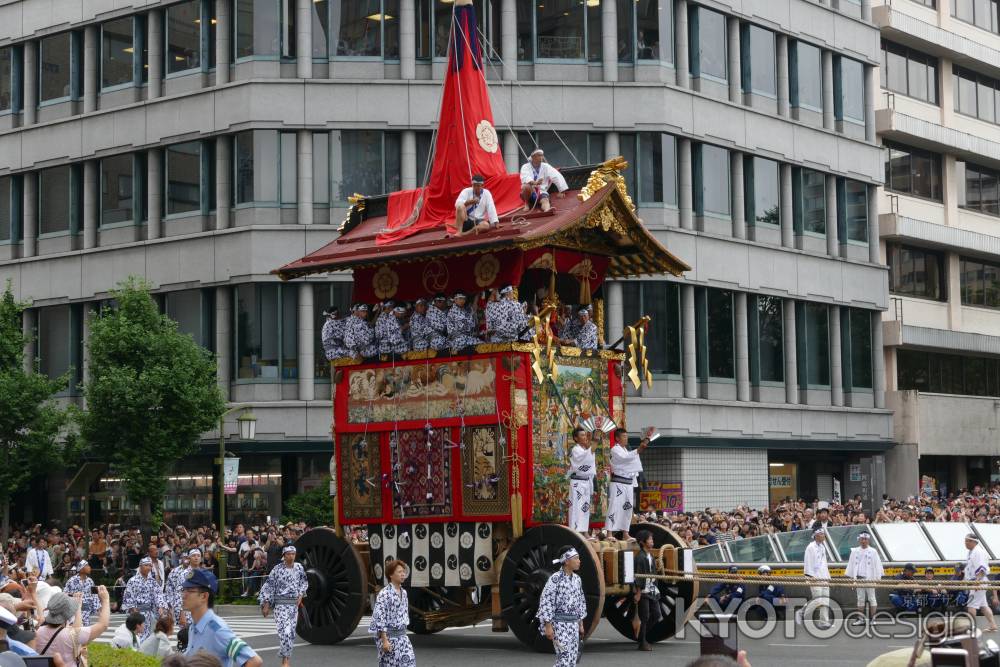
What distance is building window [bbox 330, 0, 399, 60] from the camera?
43375mm

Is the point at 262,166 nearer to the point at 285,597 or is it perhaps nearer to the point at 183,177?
the point at 183,177

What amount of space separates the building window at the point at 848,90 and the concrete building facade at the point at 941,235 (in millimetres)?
2321

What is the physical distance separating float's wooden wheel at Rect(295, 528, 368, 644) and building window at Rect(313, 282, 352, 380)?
2037 cm

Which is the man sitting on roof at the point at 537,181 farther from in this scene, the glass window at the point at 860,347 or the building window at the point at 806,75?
the glass window at the point at 860,347

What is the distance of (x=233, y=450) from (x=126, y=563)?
767cm

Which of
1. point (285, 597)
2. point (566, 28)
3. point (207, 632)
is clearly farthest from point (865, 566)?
point (566, 28)

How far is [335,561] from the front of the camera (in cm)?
2262

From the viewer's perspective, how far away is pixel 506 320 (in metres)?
21.0

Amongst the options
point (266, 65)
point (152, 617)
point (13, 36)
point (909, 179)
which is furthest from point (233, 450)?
point (909, 179)

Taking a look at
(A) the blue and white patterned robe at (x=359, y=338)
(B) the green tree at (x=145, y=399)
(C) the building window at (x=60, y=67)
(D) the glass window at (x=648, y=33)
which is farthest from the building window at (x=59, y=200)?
(A) the blue and white patterned robe at (x=359, y=338)

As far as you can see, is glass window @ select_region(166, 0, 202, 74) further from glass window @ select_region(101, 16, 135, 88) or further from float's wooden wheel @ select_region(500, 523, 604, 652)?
float's wooden wheel @ select_region(500, 523, 604, 652)

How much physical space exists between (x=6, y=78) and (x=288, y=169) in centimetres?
1260

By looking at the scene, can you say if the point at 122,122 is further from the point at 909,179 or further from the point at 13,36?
the point at 909,179

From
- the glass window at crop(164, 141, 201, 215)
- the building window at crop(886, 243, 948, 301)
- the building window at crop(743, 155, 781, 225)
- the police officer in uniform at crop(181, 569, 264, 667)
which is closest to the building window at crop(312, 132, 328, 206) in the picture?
the glass window at crop(164, 141, 201, 215)
